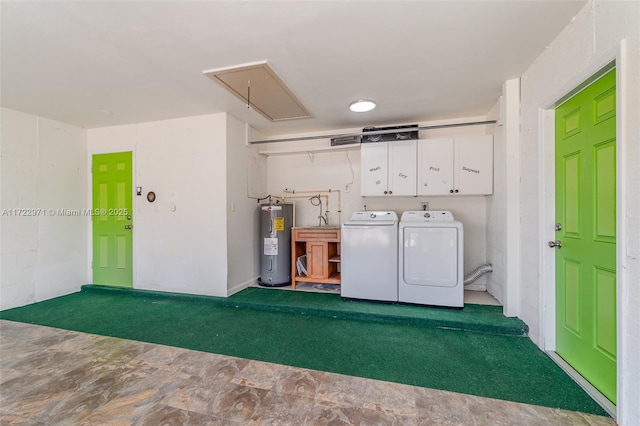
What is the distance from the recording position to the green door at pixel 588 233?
5.47 feet

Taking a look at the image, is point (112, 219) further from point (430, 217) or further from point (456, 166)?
point (456, 166)

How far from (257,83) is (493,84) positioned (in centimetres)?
247

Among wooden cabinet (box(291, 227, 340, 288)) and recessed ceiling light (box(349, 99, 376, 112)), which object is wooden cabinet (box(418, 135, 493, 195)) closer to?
recessed ceiling light (box(349, 99, 376, 112))

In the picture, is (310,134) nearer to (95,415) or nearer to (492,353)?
(492,353)

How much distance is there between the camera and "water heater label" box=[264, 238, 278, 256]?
13.6 feet

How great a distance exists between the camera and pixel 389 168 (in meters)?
3.82

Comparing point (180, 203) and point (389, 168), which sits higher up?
point (389, 168)

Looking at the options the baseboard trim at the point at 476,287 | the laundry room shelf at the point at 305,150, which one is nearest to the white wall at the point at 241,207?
the laundry room shelf at the point at 305,150

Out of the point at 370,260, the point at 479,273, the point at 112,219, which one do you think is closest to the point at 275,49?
the point at 370,260

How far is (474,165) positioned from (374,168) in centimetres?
127

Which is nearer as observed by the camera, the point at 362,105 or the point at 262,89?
the point at 262,89

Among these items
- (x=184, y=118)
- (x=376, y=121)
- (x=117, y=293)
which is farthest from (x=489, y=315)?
→ (x=117, y=293)

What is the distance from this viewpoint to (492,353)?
2299 mm
